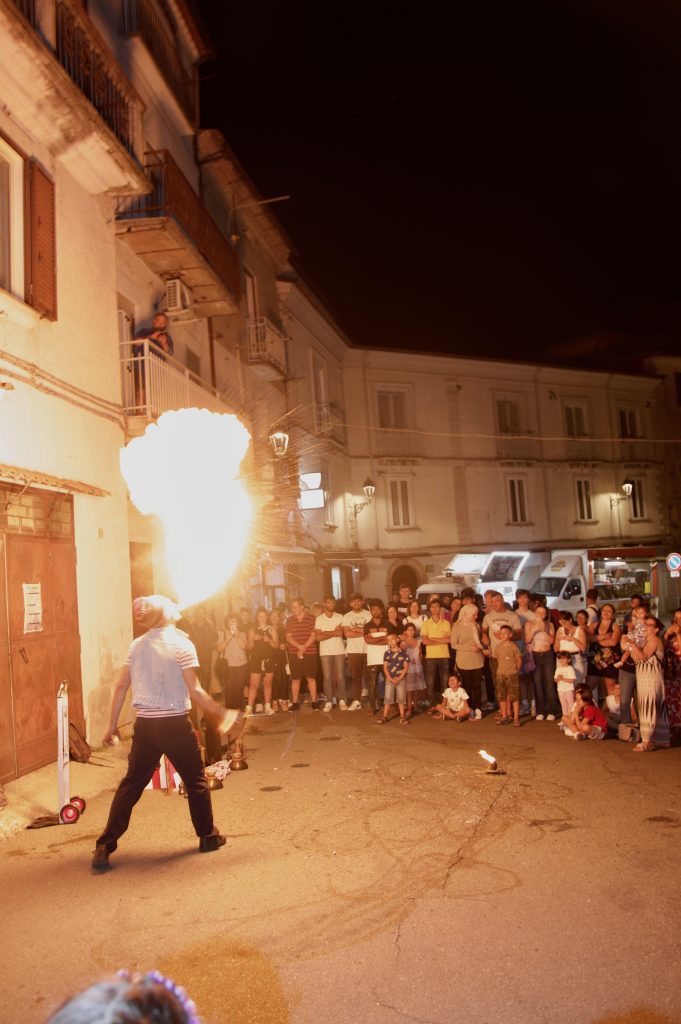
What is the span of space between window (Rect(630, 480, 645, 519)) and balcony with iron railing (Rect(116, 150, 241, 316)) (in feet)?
86.7

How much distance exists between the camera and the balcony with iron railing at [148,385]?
11719 mm

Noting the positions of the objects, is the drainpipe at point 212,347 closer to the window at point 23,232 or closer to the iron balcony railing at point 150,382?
the iron balcony railing at point 150,382

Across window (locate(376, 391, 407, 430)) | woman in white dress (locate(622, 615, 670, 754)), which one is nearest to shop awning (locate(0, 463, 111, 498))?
woman in white dress (locate(622, 615, 670, 754))

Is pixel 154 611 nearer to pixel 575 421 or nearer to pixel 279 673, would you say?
pixel 279 673

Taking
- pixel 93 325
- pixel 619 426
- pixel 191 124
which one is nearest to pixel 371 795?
pixel 93 325

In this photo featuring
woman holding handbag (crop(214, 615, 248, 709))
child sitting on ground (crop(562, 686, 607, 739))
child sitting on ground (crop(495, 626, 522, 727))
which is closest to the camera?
Result: child sitting on ground (crop(562, 686, 607, 739))

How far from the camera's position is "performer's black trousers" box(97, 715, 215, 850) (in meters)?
5.67

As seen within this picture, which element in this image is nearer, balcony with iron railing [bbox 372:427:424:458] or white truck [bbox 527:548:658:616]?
white truck [bbox 527:548:658:616]

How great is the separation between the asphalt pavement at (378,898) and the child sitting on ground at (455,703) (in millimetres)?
2924

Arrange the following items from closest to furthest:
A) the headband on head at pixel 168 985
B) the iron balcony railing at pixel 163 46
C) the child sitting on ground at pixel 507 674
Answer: the headband on head at pixel 168 985 → the child sitting on ground at pixel 507 674 → the iron balcony railing at pixel 163 46

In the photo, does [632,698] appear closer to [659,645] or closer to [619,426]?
[659,645]

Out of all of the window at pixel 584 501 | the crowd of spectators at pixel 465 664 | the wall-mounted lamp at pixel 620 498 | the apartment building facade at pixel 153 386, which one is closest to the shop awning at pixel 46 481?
the apartment building facade at pixel 153 386

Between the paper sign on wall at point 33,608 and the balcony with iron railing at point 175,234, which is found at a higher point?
the balcony with iron railing at point 175,234

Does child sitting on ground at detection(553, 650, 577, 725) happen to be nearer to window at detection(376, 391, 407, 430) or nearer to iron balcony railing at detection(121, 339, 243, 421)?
iron balcony railing at detection(121, 339, 243, 421)
